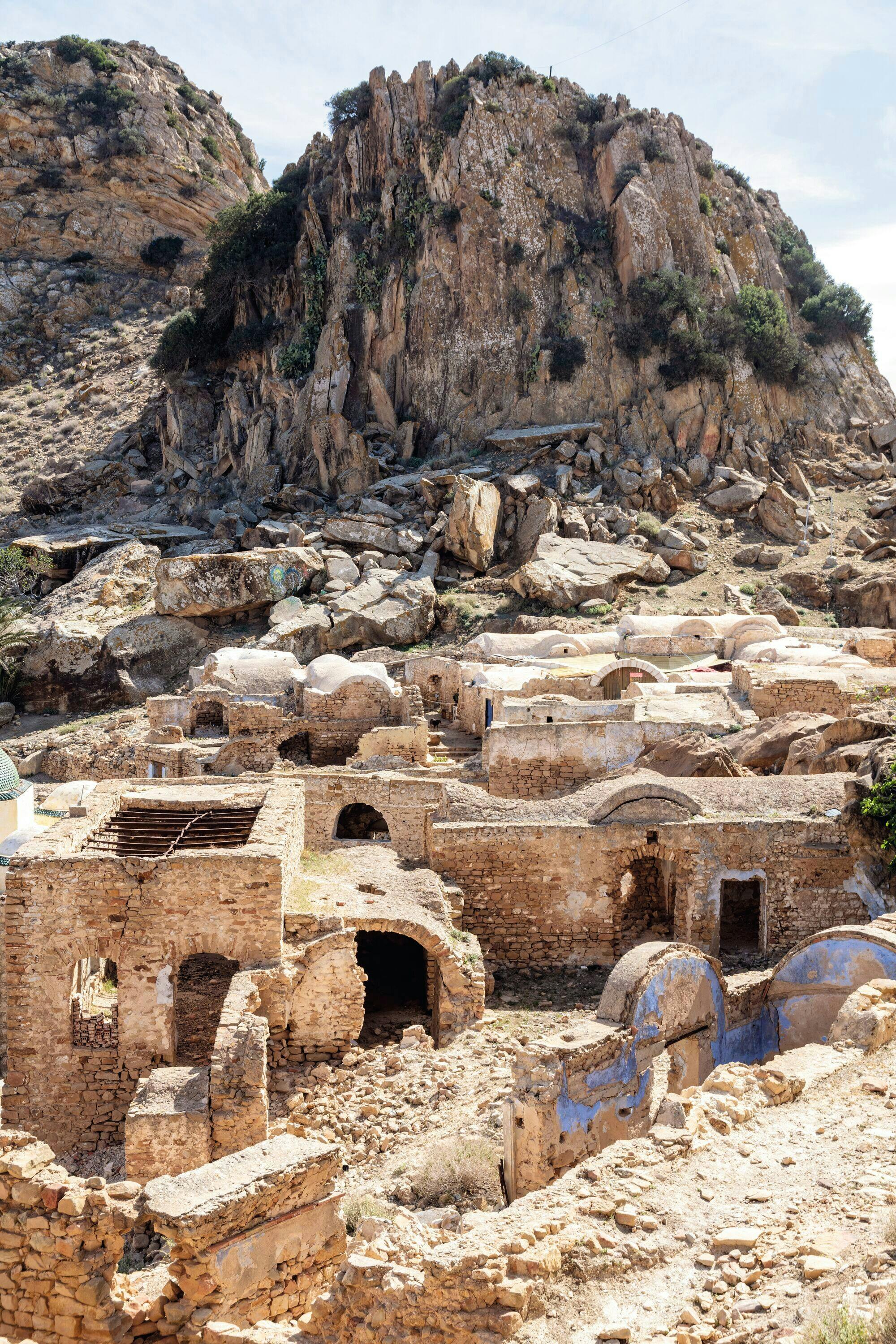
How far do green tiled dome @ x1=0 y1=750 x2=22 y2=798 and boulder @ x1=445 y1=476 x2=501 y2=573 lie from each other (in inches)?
808

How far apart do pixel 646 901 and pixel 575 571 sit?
2077cm

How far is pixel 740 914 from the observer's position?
1245cm

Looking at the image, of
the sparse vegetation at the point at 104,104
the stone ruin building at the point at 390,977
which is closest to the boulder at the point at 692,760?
the stone ruin building at the point at 390,977

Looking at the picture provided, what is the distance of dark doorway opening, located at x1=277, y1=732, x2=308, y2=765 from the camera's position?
19094mm

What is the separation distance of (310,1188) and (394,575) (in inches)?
1054

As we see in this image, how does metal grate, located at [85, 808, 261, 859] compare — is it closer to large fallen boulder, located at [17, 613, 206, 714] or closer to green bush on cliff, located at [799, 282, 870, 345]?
large fallen boulder, located at [17, 613, 206, 714]

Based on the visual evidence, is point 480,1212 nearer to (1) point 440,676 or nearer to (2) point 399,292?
(1) point 440,676

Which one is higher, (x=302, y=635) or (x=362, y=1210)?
(x=302, y=635)

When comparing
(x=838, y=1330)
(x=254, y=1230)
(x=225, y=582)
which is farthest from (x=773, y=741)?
(x=225, y=582)

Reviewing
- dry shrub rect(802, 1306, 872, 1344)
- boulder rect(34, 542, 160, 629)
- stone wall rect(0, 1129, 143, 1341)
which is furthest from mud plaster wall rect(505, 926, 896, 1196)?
boulder rect(34, 542, 160, 629)

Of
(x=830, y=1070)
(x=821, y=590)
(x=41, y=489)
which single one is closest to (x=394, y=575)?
(x=821, y=590)

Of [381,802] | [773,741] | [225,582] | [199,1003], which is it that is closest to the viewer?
[199,1003]

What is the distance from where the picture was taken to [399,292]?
1582 inches

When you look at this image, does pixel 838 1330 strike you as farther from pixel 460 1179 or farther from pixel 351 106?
pixel 351 106
